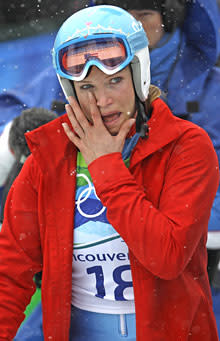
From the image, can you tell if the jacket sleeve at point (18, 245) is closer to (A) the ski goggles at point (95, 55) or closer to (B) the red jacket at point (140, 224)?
(B) the red jacket at point (140, 224)

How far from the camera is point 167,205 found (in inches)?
68.2

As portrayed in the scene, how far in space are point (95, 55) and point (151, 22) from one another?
195 centimetres

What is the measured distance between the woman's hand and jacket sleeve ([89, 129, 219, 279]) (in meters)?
0.05

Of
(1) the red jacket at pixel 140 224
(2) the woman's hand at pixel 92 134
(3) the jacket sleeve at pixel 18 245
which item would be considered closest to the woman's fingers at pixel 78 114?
(2) the woman's hand at pixel 92 134

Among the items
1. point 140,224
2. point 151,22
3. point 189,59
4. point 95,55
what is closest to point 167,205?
point 140,224

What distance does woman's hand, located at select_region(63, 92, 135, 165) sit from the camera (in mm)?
1796

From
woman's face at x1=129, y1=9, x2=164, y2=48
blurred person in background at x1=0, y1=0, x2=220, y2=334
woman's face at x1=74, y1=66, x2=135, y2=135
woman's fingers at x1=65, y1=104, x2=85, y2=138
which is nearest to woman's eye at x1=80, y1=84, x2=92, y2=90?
woman's face at x1=74, y1=66, x2=135, y2=135

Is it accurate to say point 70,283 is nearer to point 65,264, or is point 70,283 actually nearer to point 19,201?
point 65,264

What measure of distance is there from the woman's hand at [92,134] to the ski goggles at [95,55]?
111 mm

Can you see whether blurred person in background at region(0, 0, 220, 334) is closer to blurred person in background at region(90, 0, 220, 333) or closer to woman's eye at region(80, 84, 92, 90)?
blurred person in background at region(90, 0, 220, 333)

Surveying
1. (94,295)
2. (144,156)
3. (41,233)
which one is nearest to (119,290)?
(94,295)

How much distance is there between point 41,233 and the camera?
6.38 feet

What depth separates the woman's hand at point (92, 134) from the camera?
1.80 meters

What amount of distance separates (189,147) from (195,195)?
19cm
